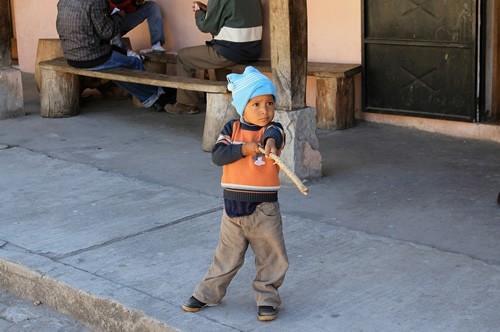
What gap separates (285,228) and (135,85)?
167 inches

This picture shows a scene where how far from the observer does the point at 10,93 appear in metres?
9.85

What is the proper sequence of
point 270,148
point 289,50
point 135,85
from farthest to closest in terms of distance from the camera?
point 135,85 < point 289,50 < point 270,148

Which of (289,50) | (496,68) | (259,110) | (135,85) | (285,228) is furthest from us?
(135,85)

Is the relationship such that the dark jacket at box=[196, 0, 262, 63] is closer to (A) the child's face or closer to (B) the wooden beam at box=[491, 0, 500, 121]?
(B) the wooden beam at box=[491, 0, 500, 121]

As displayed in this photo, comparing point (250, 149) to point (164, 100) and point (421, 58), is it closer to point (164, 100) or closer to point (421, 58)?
point (421, 58)

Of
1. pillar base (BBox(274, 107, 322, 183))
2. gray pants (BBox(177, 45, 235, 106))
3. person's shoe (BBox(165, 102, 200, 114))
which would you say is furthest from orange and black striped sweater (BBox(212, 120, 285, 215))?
person's shoe (BBox(165, 102, 200, 114))

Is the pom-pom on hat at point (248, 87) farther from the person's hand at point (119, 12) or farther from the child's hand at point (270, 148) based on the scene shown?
the person's hand at point (119, 12)

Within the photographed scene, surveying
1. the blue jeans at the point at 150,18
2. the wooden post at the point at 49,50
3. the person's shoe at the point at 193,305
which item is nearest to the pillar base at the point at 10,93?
the wooden post at the point at 49,50

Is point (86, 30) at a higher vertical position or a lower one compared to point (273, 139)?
higher

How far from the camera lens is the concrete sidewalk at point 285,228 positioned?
463cm

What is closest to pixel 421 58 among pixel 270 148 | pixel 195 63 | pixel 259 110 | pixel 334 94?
pixel 334 94

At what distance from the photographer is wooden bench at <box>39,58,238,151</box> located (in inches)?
315

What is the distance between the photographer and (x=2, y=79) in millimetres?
9805

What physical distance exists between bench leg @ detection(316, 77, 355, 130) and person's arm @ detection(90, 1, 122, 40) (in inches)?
83.8
